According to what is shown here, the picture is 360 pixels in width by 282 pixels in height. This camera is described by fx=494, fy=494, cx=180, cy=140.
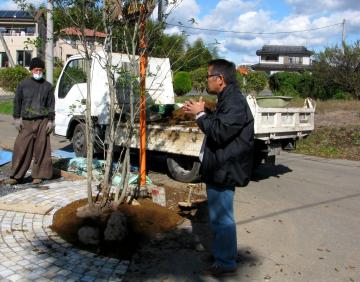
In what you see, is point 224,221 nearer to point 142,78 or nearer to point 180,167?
point 142,78

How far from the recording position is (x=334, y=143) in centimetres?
1439

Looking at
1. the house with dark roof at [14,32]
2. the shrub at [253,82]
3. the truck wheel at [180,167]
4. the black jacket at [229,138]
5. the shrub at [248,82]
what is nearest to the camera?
the black jacket at [229,138]

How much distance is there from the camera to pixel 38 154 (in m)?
7.90

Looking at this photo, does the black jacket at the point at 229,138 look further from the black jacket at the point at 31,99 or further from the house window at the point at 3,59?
the house window at the point at 3,59

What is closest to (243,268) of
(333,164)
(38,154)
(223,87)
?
(223,87)

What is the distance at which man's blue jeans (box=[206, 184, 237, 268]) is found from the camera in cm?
440

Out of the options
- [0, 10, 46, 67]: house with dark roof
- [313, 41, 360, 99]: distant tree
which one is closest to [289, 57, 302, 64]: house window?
[0, 10, 46, 67]: house with dark roof

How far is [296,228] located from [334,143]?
877 cm

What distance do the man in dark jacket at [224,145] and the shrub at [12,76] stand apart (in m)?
33.2

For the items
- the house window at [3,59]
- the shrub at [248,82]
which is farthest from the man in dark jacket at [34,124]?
the house window at [3,59]

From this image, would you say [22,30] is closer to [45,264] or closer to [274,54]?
[274,54]

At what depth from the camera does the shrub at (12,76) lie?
37.3 m

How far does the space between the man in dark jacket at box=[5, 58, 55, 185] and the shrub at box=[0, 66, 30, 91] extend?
29.1 meters

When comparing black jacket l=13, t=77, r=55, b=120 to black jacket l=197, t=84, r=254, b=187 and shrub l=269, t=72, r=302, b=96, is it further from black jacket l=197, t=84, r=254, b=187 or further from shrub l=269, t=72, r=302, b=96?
shrub l=269, t=72, r=302, b=96
